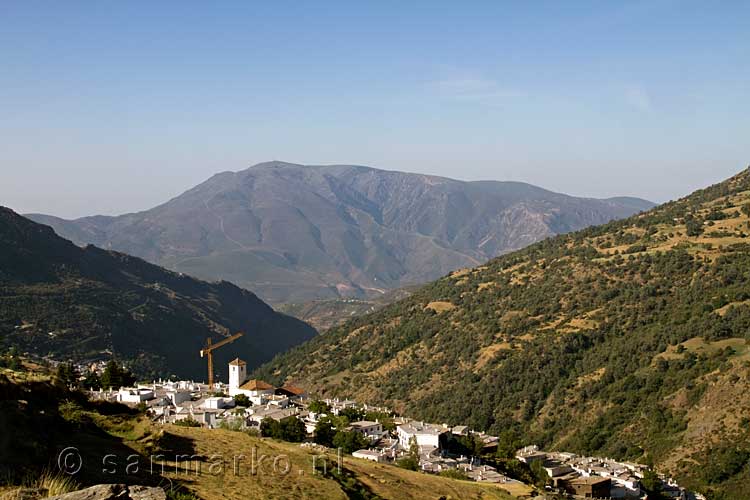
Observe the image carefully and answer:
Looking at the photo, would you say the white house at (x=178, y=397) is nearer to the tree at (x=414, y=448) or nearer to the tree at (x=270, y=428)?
the tree at (x=270, y=428)

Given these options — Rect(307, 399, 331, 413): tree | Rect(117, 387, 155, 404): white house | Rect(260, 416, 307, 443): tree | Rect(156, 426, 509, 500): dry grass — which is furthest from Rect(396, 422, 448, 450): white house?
Rect(117, 387, 155, 404): white house

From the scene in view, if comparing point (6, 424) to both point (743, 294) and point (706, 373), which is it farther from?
point (743, 294)

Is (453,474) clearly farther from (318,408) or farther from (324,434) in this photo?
(318,408)

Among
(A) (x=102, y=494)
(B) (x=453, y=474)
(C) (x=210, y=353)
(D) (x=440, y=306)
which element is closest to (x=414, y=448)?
(B) (x=453, y=474)

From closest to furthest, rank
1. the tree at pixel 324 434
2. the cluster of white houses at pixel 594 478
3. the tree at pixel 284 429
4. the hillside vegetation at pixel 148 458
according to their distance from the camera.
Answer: the hillside vegetation at pixel 148 458 → the tree at pixel 284 429 → the tree at pixel 324 434 → the cluster of white houses at pixel 594 478

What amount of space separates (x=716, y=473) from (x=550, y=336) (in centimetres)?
3549

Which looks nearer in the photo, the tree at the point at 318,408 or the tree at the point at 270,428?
the tree at the point at 270,428

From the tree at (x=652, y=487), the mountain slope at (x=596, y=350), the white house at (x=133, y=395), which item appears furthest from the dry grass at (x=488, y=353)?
the white house at (x=133, y=395)

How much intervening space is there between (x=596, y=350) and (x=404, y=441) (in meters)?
44.8

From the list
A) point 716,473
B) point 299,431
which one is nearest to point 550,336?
point 716,473

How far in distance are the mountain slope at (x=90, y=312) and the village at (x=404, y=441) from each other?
64211 mm

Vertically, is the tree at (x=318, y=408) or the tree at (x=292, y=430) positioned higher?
the tree at (x=292, y=430)

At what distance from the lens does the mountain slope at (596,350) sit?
67.6 m

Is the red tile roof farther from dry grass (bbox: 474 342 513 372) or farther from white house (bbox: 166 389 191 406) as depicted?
dry grass (bbox: 474 342 513 372)
